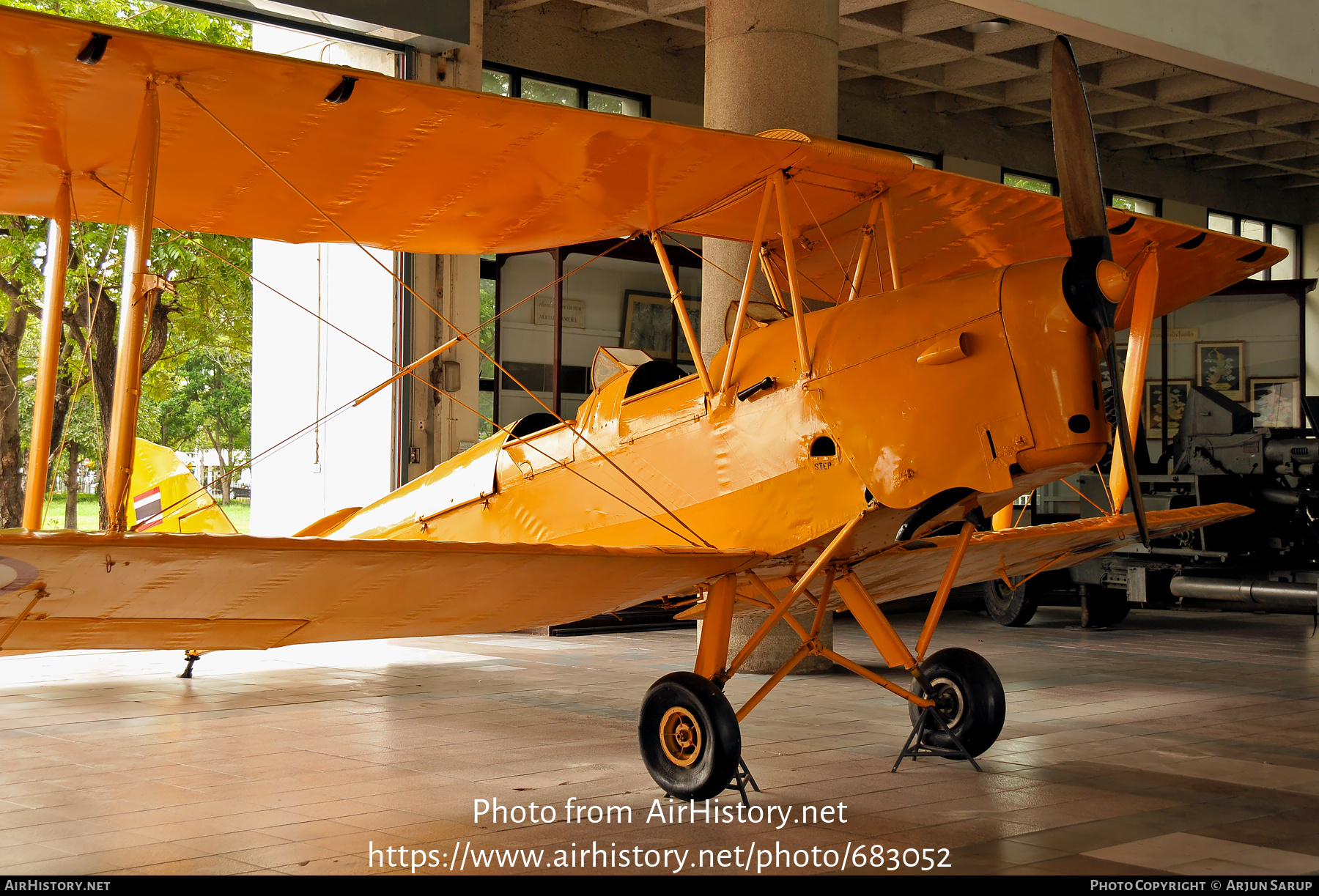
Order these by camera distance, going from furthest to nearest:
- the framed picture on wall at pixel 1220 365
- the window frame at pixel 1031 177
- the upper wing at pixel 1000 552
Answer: the window frame at pixel 1031 177 < the framed picture on wall at pixel 1220 365 < the upper wing at pixel 1000 552

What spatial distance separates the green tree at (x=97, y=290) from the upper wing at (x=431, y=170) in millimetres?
8514

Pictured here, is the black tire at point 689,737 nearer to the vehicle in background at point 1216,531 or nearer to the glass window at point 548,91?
the vehicle in background at point 1216,531

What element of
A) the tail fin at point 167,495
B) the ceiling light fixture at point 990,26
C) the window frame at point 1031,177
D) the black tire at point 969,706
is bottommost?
the black tire at point 969,706

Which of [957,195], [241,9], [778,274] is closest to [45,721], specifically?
[778,274]

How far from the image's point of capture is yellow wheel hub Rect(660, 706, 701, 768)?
4.82m

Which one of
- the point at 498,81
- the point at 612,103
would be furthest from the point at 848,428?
the point at 612,103

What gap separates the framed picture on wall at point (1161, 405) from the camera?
56.9ft

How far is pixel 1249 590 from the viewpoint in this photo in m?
10.7

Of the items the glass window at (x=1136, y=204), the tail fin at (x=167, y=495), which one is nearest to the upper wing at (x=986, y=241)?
the tail fin at (x=167, y=495)

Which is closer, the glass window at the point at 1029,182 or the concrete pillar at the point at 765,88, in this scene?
the concrete pillar at the point at 765,88

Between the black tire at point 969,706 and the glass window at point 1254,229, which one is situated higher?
the glass window at point 1254,229

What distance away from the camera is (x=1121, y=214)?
622 centimetres

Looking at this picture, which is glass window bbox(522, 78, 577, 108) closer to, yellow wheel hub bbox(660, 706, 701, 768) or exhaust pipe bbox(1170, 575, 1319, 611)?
exhaust pipe bbox(1170, 575, 1319, 611)

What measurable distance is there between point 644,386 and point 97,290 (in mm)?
11616
